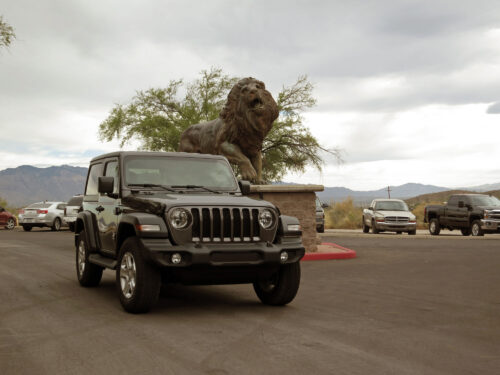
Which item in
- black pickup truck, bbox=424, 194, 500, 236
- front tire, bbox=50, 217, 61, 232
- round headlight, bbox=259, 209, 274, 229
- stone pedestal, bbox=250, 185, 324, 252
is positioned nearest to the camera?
round headlight, bbox=259, 209, 274, 229

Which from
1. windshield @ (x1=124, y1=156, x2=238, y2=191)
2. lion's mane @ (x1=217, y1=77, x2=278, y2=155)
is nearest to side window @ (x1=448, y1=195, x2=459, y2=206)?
lion's mane @ (x1=217, y1=77, x2=278, y2=155)

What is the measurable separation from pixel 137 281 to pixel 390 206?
922 inches

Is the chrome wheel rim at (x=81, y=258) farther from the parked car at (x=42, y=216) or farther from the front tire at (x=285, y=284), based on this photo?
the parked car at (x=42, y=216)

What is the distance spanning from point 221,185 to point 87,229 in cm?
234

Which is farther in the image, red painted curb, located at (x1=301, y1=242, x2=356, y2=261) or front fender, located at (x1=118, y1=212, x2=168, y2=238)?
red painted curb, located at (x1=301, y1=242, x2=356, y2=261)

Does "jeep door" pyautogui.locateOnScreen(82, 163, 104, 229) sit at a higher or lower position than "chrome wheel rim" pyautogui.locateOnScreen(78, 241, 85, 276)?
higher

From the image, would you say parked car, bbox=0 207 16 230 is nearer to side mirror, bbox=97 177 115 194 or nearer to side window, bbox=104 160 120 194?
side window, bbox=104 160 120 194

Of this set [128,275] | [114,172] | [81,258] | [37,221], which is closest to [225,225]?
[128,275]

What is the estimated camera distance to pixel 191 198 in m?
7.50

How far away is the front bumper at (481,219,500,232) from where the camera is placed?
80.5 ft

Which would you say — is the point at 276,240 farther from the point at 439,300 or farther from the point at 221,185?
the point at 439,300

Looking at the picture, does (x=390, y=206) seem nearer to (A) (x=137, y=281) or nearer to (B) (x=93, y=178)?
(B) (x=93, y=178)

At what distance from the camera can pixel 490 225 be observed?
24641 mm

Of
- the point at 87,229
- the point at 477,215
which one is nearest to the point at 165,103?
the point at 477,215
